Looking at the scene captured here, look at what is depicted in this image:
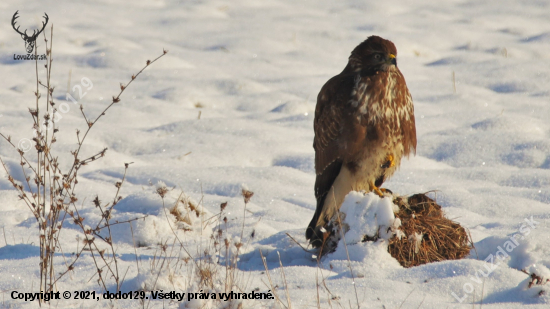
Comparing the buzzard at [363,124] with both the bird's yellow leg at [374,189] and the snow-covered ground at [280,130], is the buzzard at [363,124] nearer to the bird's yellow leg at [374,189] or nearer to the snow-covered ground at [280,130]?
the bird's yellow leg at [374,189]

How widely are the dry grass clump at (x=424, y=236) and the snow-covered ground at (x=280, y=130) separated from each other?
0.51 ft

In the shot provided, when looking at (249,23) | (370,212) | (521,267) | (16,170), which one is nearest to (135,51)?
(249,23)

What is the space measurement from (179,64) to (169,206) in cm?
602

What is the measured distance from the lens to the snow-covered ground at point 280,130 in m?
3.33

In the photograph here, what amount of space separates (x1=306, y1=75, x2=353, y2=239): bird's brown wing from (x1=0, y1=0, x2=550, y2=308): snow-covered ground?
382mm

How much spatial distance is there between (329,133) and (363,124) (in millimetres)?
304

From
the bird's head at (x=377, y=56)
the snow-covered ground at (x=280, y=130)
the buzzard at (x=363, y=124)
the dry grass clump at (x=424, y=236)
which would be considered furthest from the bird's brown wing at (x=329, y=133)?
the dry grass clump at (x=424, y=236)

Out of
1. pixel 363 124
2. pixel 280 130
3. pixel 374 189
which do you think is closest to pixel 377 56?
pixel 363 124

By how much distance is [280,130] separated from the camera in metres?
7.51

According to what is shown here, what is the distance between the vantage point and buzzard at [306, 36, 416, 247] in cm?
398

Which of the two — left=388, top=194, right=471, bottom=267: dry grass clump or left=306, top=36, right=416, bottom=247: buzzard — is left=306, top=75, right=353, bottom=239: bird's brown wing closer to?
left=306, top=36, right=416, bottom=247: buzzard

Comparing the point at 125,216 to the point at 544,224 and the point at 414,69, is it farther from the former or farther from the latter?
the point at 414,69

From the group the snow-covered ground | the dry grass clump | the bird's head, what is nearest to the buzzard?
the bird's head

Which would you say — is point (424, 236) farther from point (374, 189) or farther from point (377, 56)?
point (377, 56)
